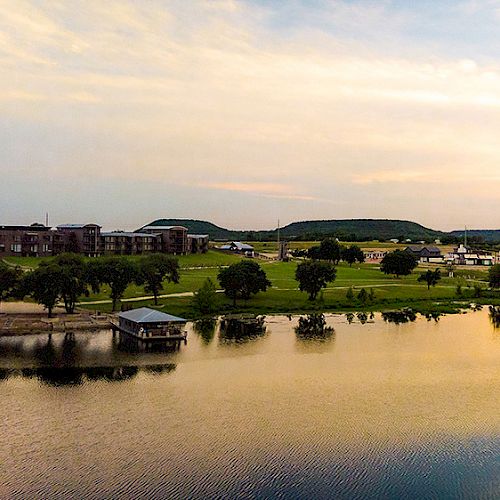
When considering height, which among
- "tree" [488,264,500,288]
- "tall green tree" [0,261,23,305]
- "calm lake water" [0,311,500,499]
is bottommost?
"calm lake water" [0,311,500,499]

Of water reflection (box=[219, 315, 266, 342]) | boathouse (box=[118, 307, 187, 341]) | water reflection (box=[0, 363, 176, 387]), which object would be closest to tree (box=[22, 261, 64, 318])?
boathouse (box=[118, 307, 187, 341])

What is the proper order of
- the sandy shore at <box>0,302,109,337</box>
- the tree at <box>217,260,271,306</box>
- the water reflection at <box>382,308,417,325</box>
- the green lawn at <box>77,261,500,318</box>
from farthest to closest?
the tree at <box>217,260,271,306</box>, the green lawn at <box>77,261,500,318</box>, the water reflection at <box>382,308,417,325</box>, the sandy shore at <box>0,302,109,337</box>

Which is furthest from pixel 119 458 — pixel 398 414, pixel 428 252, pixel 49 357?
Answer: pixel 428 252

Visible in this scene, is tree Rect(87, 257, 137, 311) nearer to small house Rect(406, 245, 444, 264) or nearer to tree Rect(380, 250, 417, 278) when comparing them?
tree Rect(380, 250, 417, 278)

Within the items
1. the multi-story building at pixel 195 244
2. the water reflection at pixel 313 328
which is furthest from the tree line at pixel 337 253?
the water reflection at pixel 313 328

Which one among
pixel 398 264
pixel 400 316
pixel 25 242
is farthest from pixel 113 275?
pixel 25 242

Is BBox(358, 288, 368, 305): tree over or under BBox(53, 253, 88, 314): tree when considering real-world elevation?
under

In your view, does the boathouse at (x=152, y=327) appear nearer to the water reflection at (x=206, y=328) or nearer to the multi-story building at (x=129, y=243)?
the water reflection at (x=206, y=328)
